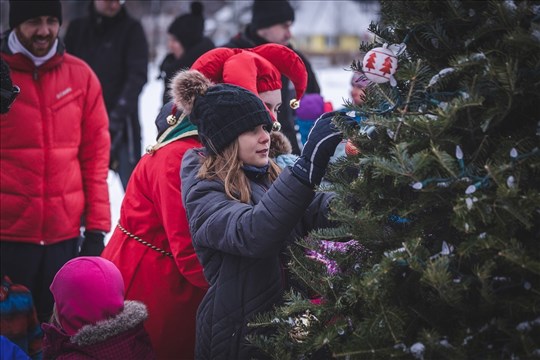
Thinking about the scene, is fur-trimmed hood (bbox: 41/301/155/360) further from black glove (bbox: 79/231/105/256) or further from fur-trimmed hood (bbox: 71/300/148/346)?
black glove (bbox: 79/231/105/256)

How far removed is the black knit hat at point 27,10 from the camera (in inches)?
169

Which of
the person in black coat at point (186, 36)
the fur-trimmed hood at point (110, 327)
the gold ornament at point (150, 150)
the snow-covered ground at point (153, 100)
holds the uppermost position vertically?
the gold ornament at point (150, 150)

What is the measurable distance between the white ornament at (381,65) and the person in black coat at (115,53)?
15.8 ft

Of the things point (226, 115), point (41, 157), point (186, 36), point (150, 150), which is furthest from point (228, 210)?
point (186, 36)

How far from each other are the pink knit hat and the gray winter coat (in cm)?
32

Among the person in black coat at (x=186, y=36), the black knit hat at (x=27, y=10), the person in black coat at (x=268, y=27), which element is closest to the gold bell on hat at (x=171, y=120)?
the black knit hat at (x=27, y=10)

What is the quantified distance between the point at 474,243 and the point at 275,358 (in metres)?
0.80

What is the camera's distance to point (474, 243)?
75.4 inches

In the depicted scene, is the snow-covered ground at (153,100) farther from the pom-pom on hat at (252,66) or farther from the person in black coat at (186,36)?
the pom-pom on hat at (252,66)

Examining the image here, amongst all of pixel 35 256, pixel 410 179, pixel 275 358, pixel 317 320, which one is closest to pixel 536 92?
pixel 410 179

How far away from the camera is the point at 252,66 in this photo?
10.7 ft

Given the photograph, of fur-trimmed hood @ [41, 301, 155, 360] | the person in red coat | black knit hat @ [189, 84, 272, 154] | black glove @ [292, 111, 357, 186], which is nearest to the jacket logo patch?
the person in red coat

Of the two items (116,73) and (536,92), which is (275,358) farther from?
(116,73)

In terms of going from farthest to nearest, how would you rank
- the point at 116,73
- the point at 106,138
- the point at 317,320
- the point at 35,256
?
the point at 116,73 → the point at 106,138 → the point at 35,256 → the point at 317,320
